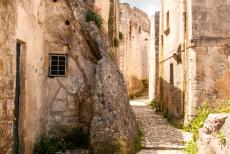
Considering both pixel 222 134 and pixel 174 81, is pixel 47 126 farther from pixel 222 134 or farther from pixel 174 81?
pixel 174 81

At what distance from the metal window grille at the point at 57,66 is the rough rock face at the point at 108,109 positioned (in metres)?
0.88

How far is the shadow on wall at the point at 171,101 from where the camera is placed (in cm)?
1225

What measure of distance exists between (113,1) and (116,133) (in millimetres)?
8097

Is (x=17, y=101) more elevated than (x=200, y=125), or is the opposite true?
(x=17, y=101)

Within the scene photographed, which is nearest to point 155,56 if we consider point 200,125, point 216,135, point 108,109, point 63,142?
point 200,125

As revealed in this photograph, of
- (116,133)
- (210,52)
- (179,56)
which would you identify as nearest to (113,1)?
(179,56)

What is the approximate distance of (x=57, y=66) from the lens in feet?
28.1

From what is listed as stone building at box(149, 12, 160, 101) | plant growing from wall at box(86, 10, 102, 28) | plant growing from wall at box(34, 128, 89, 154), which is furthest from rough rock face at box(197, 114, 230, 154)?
stone building at box(149, 12, 160, 101)

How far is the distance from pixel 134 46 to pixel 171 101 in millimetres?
14929

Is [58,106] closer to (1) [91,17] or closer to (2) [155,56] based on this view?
(1) [91,17]

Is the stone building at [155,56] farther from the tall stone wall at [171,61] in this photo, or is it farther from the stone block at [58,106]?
the stone block at [58,106]

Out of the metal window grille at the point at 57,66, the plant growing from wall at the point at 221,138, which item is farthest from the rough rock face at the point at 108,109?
the plant growing from wall at the point at 221,138

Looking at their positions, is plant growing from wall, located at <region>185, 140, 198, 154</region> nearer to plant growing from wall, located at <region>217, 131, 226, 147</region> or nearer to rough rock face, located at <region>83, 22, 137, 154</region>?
rough rock face, located at <region>83, 22, 137, 154</region>

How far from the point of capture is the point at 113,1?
A: 14.4 m
